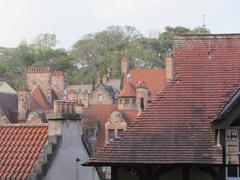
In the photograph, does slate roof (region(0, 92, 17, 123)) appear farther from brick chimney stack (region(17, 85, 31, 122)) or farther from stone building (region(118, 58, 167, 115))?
stone building (region(118, 58, 167, 115))

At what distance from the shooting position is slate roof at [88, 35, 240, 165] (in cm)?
1956

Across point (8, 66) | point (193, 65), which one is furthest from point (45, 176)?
point (8, 66)

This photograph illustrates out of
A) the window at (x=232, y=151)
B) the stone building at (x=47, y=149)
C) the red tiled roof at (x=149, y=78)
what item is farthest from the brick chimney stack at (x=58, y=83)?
the window at (x=232, y=151)

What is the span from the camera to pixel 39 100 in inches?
2539

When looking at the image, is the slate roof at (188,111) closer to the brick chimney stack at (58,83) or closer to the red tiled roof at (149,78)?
the brick chimney stack at (58,83)

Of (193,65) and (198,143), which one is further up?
(193,65)

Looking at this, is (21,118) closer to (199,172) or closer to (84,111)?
(84,111)

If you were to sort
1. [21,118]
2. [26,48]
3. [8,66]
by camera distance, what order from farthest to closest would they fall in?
[26,48] < [8,66] < [21,118]

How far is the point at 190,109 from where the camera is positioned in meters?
20.7

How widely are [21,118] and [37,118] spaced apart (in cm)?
624

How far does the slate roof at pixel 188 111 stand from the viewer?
1956cm

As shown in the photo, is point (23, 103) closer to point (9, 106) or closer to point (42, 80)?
point (9, 106)

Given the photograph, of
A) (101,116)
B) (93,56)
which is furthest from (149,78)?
(93,56)

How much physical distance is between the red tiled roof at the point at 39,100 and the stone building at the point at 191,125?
4166cm
